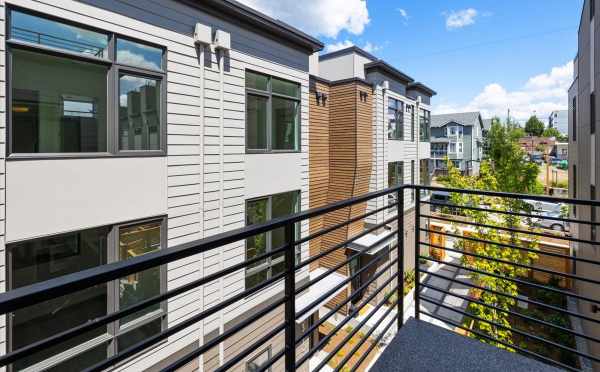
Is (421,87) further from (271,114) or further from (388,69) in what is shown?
(271,114)

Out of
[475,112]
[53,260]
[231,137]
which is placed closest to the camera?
[53,260]

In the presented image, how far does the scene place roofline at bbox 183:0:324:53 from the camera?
473cm

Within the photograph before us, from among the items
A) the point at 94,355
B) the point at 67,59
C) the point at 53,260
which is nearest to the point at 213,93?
the point at 67,59

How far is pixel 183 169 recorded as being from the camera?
445cm

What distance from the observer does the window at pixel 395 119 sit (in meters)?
10.6

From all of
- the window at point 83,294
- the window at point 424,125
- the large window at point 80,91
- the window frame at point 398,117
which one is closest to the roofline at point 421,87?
the window at point 424,125

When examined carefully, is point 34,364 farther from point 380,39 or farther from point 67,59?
point 380,39

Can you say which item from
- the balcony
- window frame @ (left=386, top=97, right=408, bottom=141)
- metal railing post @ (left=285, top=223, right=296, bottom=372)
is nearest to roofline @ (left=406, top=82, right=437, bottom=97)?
window frame @ (left=386, top=97, right=408, bottom=141)

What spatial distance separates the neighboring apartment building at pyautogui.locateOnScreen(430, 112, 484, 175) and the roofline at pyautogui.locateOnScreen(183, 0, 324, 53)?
26.1 meters

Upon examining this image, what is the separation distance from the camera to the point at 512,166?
1133 cm

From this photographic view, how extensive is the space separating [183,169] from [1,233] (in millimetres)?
2025

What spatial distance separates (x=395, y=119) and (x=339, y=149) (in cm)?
325

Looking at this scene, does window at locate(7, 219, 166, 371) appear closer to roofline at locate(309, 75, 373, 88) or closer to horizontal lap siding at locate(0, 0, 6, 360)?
horizontal lap siding at locate(0, 0, 6, 360)

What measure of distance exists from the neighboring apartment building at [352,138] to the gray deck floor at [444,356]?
557cm
